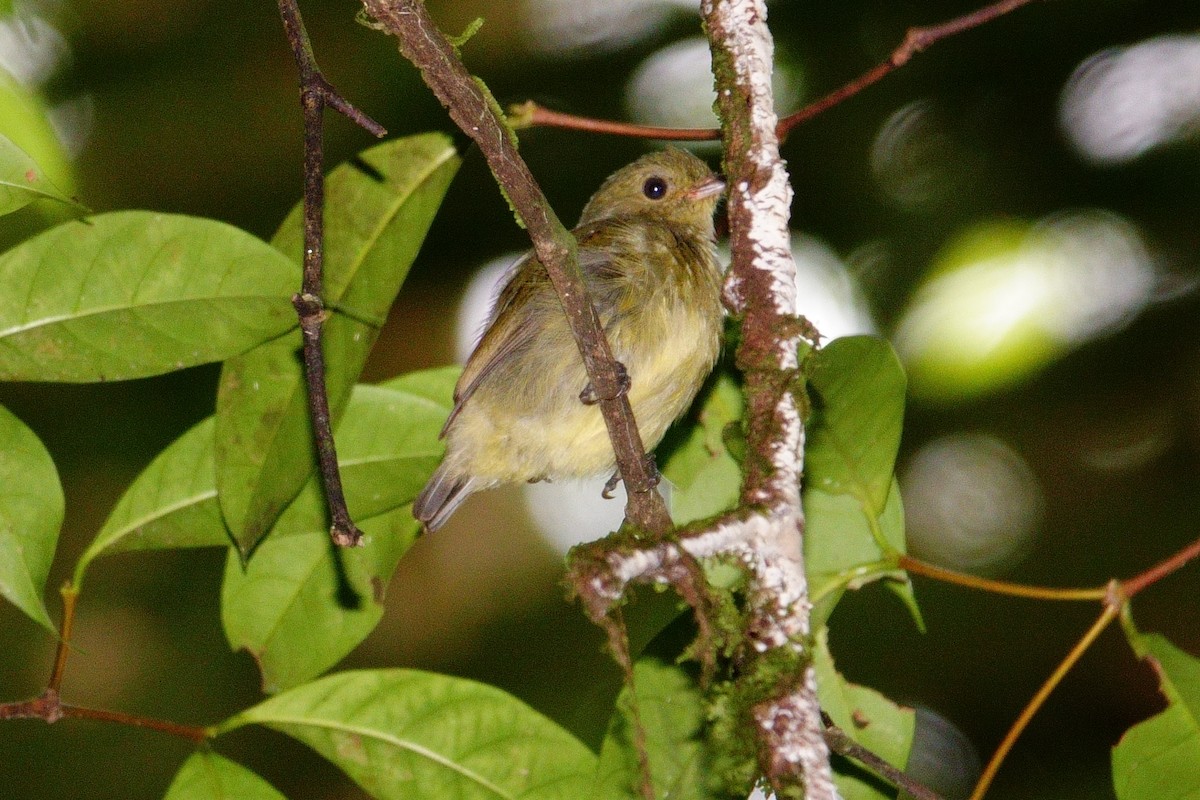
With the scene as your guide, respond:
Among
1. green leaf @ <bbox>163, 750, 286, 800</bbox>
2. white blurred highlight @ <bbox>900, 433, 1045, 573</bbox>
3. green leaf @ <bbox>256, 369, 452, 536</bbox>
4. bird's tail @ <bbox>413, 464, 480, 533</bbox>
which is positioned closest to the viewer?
green leaf @ <bbox>163, 750, 286, 800</bbox>

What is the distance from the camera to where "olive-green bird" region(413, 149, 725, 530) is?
3.08 meters

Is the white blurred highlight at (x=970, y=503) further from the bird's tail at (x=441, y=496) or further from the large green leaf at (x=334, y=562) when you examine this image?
the large green leaf at (x=334, y=562)

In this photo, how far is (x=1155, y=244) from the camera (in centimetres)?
491

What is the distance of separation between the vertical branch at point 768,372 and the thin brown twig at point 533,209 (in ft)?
0.69

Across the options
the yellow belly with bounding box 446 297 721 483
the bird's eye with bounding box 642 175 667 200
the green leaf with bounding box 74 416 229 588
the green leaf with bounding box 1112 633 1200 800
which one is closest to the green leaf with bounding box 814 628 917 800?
the green leaf with bounding box 1112 633 1200 800

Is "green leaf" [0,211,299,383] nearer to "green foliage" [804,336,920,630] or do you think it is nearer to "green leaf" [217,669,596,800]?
"green leaf" [217,669,596,800]

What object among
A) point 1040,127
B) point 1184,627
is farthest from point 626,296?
point 1184,627

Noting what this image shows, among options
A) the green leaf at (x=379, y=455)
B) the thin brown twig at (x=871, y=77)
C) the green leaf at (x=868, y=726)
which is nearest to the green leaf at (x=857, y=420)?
the green leaf at (x=868, y=726)

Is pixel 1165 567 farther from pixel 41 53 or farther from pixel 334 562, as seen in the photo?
pixel 41 53

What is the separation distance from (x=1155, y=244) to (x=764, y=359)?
11.7 ft

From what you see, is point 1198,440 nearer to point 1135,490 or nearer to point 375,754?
point 1135,490

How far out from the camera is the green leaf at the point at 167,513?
2.64 meters

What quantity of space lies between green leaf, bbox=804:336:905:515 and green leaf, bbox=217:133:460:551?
1003 mm

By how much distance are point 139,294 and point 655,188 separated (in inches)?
71.2
